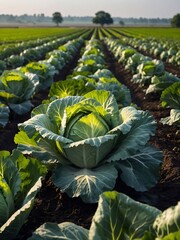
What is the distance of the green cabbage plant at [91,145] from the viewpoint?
11.5ft

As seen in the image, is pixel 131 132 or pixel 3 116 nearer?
pixel 131 132

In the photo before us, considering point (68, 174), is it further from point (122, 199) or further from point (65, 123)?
point (122, 199)

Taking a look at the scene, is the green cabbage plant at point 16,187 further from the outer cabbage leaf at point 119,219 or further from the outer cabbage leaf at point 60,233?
the outer cabbage leaf at point 119,219

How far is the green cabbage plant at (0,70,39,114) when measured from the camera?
277 inches

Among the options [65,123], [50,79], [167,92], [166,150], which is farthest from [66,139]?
[50,79]

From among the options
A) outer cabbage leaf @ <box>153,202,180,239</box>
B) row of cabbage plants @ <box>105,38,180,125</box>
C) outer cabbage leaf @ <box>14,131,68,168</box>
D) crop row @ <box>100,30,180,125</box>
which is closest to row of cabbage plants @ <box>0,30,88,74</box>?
row of cabbage plants @ <box>105,38,180,125</box>

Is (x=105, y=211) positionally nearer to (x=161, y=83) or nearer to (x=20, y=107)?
(x=20, y=107)

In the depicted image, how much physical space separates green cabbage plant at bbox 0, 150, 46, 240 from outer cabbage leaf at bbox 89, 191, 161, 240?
81 centimetres

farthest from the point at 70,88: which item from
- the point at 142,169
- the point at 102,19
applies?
the point at 102,19

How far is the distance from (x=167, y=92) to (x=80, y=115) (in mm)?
2410

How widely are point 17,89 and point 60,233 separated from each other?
5.10 metres

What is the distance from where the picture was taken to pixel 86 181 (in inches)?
136

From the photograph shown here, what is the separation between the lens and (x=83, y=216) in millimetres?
3576

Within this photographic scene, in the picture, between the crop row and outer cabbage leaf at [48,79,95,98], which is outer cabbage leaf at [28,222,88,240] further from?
the crop row
